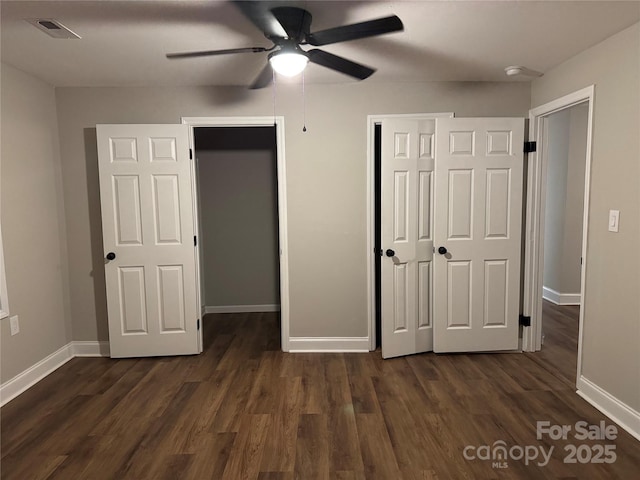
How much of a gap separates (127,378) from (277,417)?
141 cm

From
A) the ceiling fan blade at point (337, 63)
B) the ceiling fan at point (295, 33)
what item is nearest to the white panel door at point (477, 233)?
the ceiling fan blade at point (337, 63)

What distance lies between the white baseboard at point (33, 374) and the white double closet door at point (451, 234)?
9.31 feet

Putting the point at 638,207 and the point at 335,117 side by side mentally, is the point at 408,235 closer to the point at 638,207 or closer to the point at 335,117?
the point at 335,117

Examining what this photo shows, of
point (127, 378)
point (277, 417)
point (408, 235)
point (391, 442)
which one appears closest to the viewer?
point (391, 442)

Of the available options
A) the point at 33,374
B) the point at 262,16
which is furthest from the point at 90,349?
the point at 262,16

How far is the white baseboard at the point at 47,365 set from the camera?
2758 mm

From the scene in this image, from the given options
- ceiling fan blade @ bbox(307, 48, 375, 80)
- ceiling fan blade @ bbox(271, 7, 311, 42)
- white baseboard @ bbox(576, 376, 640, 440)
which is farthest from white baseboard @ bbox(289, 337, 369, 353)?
ceiling fan blade @ bbox(271, 7, 311, 42)

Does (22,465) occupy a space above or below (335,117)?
below

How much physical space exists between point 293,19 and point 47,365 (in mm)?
3289

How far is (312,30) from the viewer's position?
226 cm

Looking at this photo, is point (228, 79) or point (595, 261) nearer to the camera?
point (595, 261)

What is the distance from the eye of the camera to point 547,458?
6.74 ft

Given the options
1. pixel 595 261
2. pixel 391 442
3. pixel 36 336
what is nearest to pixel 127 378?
pixel 36 336

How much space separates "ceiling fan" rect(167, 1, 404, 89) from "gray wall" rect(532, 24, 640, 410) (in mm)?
1551
